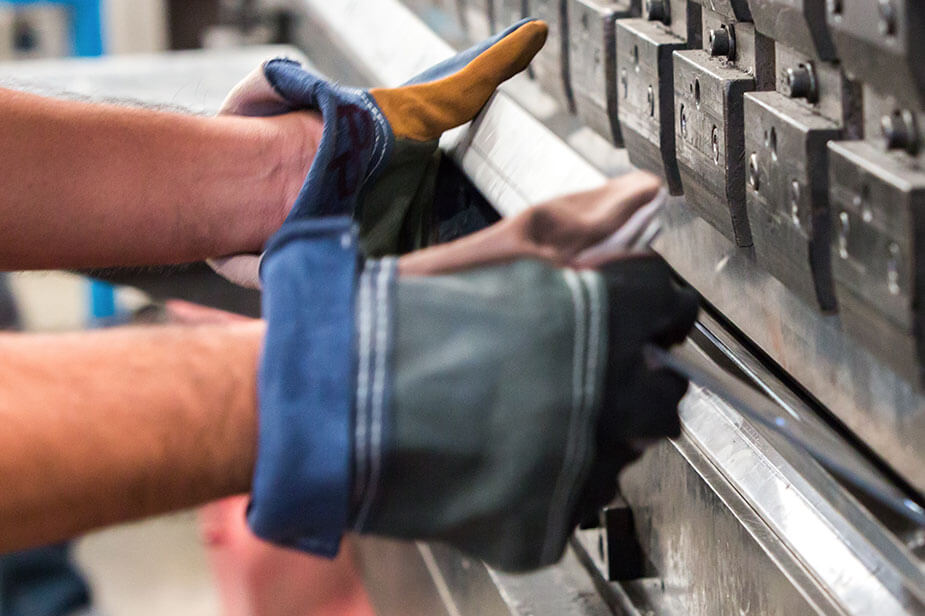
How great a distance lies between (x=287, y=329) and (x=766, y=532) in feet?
1.07

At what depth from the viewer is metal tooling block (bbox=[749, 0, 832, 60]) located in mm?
607

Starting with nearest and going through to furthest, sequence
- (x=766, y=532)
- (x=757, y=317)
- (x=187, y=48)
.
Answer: (x=766, y=532), (x=757, y=317), (x=187, y=48)

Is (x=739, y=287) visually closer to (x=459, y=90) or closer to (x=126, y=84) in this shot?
(x=459, y=90)

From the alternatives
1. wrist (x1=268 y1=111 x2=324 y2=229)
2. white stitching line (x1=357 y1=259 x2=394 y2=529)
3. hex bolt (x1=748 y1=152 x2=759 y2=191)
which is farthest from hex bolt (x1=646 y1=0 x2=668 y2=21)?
white stitching line (x1=357 y1=259 x2=394 y2=529)

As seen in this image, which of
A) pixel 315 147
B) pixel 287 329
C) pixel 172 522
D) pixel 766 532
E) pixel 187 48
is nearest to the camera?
pixel 287 329

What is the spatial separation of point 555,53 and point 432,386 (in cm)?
66

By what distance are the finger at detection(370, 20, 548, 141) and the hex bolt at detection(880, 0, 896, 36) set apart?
1.39 feet

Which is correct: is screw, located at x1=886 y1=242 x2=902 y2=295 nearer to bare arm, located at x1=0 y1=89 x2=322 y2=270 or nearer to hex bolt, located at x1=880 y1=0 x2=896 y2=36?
hex bolt, located at x1=880 y1=0 x2=896 y2=36

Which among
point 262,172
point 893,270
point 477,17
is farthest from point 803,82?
point 477,17

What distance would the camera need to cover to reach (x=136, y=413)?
0.55 meters

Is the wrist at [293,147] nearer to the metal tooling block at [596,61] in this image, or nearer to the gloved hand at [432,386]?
the metal tooling block at [596,61]

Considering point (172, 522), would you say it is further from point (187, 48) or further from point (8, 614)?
point (187, 48)

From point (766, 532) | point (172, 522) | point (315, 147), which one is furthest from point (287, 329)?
point (172, 522)

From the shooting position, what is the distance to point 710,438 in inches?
28.6
